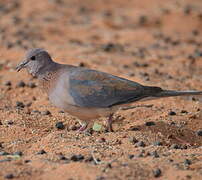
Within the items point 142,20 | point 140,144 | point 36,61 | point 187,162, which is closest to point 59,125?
point 36,61

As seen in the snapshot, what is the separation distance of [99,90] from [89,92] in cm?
12

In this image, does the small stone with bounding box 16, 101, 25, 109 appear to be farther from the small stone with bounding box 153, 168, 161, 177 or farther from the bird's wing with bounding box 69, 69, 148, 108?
the small stone with bounding box 153, 168, 161, 177

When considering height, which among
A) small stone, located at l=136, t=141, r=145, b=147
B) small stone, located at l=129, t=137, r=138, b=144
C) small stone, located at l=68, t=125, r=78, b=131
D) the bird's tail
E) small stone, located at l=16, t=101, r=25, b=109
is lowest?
small stone, located at l=136, t=141, r=145, b=147

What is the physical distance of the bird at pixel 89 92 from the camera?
6.66 metres

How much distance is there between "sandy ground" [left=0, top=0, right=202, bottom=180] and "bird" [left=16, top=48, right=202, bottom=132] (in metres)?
0.29

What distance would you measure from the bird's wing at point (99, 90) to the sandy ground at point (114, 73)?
0.38 meters

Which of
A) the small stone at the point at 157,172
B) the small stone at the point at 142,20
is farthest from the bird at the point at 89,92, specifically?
the small stone at the point at 142,20

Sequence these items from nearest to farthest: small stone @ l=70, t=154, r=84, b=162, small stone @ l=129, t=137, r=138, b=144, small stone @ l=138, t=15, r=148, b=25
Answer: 1. small stone @ l=70, t=154, r=84, b=162
2. small stone @ l=129, t=137, r=138, b=144
3. small stone @ l=138, t=15, r=148, b=25

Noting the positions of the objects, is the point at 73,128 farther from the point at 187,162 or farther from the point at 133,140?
the point at 187,162

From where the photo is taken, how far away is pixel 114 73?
374 inches

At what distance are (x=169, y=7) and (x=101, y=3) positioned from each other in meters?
2.02

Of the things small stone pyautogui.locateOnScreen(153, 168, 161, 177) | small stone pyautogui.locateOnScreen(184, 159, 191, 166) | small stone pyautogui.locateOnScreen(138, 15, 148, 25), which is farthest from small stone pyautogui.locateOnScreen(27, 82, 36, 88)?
small stone pyautogui.locateOnScreen(138, 15, 148, 25)

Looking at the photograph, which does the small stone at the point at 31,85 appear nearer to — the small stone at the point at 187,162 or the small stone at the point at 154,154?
the small stone at the point at 154,154

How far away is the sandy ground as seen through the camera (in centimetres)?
549
